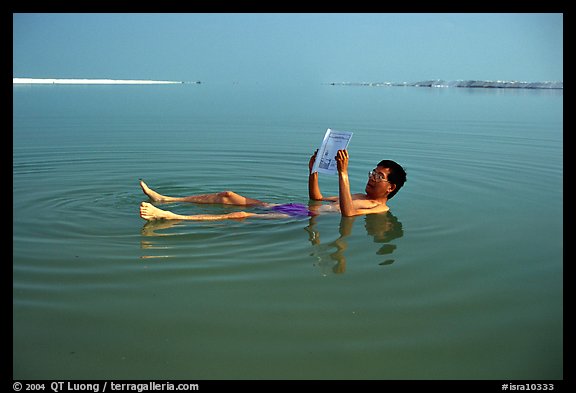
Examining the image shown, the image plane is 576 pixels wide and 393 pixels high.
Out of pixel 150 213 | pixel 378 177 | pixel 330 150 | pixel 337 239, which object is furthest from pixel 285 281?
pixel 378 177

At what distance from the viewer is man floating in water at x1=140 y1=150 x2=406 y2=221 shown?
715cm

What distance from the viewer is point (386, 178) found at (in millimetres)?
7660

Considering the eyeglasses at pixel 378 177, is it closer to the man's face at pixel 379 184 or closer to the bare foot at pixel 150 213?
the man's face at pixel 379 184

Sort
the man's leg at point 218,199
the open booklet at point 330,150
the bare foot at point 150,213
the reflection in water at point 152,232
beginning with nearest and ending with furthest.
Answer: the reflection in water at point 152,232
the bare foot at point 150,213
the open booklet at point 330,150
the man's leg at point 218,199

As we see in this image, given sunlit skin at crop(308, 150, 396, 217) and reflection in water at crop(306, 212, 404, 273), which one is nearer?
reflection in water at crop(306, 212, 404, 273)

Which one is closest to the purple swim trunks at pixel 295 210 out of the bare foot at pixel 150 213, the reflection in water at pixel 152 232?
the reflection in water at pixel 152 232

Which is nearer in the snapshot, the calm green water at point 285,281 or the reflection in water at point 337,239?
the calm green water at point 285,281

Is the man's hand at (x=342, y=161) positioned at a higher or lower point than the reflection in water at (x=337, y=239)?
higher

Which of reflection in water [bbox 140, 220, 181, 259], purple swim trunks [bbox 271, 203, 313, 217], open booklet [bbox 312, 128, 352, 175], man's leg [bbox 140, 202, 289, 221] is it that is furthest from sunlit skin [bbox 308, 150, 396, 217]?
reflection in water [bbox 140, 220, 181, 259]

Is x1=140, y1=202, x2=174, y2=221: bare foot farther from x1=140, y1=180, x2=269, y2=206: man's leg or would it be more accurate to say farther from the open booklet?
the open booklet

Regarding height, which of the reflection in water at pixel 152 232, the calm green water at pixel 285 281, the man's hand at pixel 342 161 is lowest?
the calm green water at pixel 285 281

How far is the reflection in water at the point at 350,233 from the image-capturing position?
6121mm

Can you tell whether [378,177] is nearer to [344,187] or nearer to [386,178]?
[386,178]
